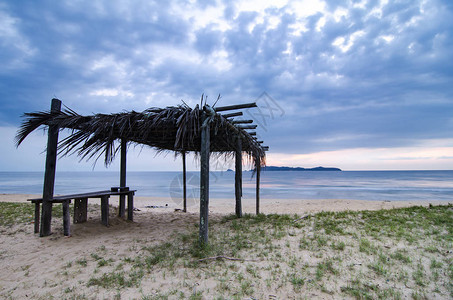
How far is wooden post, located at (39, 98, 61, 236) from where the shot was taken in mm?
4676

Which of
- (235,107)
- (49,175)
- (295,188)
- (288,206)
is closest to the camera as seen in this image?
(235,107)

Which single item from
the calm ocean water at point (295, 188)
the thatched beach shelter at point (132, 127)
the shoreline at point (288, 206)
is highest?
the thatched beach shelter at point (132, 127)

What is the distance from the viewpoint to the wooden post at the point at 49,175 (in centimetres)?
468

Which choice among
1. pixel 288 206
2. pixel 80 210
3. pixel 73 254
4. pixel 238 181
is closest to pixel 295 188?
pixel 288 206

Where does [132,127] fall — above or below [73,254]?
above

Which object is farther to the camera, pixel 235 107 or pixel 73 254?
pixel 235 107

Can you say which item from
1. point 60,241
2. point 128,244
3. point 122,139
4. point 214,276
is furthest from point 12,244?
point 214,276

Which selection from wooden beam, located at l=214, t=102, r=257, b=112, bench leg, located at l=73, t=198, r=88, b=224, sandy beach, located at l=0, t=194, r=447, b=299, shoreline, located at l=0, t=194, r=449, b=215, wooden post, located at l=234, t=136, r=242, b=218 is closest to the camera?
sandy beach, located at l=0, t=194, r=447, b=299

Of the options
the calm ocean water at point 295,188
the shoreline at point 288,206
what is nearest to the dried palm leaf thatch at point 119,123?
the calm ocean water at point 295,188

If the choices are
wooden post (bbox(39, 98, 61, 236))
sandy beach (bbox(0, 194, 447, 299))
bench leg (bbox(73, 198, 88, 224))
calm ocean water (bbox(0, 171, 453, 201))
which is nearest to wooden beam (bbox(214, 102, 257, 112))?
A: calm ocean water (bbox(0, 171, 453, 201))

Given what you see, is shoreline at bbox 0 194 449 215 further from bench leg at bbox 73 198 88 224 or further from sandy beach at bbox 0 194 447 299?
bench leg at bbox 73 198 88 224

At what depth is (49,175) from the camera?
471cm

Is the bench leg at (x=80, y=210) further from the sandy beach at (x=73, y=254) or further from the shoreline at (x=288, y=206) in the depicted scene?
the shoreline at (x=288, y=206)

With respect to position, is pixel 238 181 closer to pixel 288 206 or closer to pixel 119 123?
pixel 119 123
